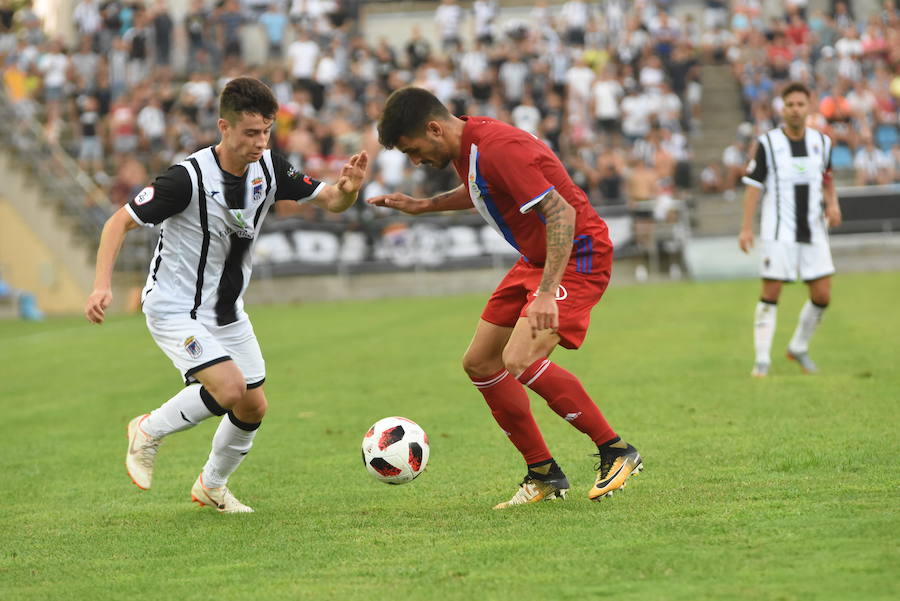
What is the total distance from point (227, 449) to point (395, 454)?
92cm

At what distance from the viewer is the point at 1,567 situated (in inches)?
231

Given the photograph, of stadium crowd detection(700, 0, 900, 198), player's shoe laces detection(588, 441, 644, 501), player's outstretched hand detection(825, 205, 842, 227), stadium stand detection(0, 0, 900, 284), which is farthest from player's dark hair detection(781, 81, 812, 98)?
stadium crowd detection(700, 0, 900, 198)

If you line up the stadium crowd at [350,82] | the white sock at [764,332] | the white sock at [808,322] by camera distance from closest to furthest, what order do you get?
the white sock at [764,332], the white sock at [808,322], the stadium crowd at [350,82]

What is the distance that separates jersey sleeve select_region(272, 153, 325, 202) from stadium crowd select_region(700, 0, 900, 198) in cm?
2053

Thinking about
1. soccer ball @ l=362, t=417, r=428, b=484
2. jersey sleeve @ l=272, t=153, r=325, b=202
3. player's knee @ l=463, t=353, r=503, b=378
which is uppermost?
jersey sleeve @ l=272, t=153, r=325, b=202

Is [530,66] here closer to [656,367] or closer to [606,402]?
[656,367]

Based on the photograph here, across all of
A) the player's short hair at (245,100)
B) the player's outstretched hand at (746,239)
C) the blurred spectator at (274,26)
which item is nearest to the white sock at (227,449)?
the player's short hair at (245,100)

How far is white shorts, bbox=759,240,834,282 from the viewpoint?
37.7 ft

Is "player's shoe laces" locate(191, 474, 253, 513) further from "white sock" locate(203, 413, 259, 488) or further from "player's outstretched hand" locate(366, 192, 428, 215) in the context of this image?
"player's outstretched hand" locate(366, 192, 428, 215)

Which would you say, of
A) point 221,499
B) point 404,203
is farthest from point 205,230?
point 221,499

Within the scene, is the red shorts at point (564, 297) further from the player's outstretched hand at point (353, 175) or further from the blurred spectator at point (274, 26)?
the blurred spectator at point (274, 26)

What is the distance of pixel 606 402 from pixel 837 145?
18714 mm

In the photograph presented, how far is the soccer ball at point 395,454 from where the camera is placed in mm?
6980

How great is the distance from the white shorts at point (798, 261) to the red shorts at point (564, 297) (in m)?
5.25
